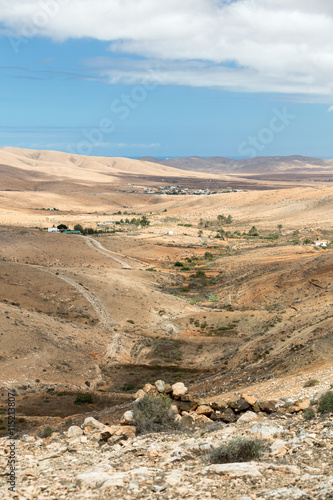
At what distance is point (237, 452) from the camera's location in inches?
315

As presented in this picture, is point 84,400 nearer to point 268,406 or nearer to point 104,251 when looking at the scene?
point 268,406

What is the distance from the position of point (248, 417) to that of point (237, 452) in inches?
93.1

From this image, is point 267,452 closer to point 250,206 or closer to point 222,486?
point 222,486

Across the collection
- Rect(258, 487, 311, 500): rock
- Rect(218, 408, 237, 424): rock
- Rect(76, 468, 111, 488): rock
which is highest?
Rect(258, 487, 311, 500): rock

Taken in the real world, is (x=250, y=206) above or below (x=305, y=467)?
above

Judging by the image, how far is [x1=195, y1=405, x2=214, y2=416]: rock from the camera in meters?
11.2

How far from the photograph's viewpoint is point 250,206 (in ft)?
362

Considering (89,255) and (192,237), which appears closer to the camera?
(89,255)

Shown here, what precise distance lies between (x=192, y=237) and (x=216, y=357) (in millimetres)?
47829

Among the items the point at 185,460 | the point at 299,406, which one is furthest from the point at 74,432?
the point at 299,406

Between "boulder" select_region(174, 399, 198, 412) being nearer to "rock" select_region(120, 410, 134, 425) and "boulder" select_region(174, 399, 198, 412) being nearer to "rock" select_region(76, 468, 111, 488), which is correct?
"rock" select_region(120, 410, 134, 425)

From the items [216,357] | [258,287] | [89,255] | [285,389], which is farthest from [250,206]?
[285,389]

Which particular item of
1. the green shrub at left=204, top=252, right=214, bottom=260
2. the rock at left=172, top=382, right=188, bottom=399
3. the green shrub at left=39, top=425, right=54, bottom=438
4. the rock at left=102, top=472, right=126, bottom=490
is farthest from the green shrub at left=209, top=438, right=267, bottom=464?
the green shrub at left=204, top=252, right=214, bottom=260

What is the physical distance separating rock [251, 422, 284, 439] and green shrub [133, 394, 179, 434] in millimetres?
1950
